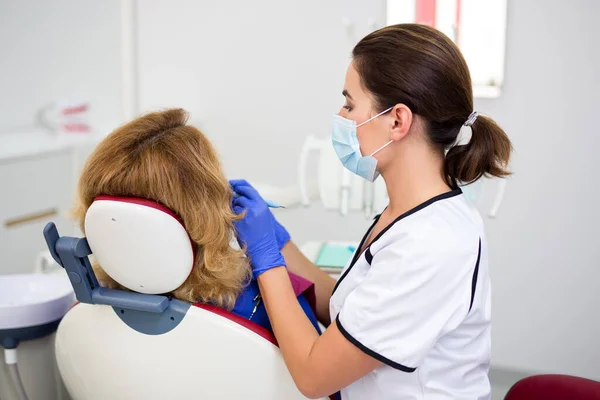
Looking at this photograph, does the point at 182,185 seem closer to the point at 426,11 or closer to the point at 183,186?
the point at 183,186

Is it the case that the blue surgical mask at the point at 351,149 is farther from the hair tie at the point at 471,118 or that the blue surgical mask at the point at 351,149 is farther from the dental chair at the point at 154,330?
the dental chair at the point at 154,330

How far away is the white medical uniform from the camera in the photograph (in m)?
0.97

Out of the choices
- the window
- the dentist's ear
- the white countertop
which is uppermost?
the window

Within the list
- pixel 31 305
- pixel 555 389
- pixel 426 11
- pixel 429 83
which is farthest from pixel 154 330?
pixel 426 11

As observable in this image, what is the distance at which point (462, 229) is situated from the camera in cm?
103

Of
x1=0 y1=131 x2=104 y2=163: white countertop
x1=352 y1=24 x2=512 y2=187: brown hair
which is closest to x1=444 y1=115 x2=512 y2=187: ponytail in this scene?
x1=352 y1=24 x2=512 y2=187: brown hair

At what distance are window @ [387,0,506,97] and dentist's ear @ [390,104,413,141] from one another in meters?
1.34

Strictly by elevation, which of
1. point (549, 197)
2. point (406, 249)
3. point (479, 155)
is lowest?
point (549, 197)

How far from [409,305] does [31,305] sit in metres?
0.80

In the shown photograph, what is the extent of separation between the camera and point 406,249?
3.23 ft

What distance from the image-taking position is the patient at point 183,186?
1.04 m

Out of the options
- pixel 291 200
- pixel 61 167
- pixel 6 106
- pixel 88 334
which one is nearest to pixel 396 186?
pixel 88 334

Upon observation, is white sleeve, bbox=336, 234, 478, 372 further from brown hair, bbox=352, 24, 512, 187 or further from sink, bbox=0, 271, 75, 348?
sink, bbox=0, 271, 75, 348

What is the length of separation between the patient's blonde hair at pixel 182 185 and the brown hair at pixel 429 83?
1.09 feet
